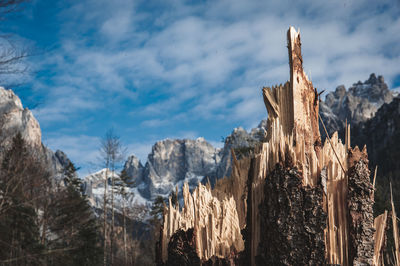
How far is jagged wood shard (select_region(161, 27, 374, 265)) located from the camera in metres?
2.29

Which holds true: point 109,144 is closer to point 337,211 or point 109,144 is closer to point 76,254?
point 76,254

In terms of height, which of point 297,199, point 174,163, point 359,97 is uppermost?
point 359,97

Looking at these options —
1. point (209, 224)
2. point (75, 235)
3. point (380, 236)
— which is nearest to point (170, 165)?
point (75, 235)

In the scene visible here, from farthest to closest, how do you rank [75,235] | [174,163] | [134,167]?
[174,163], [134,167], [75,235]

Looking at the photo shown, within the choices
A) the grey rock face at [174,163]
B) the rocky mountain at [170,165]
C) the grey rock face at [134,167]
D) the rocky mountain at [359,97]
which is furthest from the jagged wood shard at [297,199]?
the grey rock face at [134,167]

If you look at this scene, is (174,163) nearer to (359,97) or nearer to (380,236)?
(359,97)

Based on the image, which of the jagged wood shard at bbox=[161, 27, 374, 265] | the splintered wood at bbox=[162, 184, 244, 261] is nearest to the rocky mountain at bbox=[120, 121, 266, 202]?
the splintered wood at bbox=[162, 184, 244, 261]

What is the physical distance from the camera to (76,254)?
65.1ft

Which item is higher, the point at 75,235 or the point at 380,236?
the point at 380,236

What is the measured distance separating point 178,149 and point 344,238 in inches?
7152

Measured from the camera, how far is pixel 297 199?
7.63 feet

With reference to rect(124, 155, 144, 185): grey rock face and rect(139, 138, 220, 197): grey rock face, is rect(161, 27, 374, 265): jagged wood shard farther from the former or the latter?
rect(124, 155, 144, 185): grey rock face

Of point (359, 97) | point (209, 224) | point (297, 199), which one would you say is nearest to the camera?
point (297, 199)

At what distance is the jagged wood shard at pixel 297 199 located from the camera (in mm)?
2295
